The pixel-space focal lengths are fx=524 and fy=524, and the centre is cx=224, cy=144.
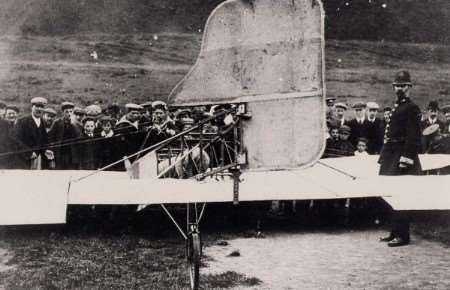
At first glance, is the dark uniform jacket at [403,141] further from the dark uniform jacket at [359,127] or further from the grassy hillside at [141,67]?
the grassy hillside at [141,67]

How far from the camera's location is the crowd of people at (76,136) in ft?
30.2

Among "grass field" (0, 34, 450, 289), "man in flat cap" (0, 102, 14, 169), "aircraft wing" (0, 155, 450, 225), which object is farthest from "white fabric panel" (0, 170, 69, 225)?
"grass field" (0, 34, 450, 289)

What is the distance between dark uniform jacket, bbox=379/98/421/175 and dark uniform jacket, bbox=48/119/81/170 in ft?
17.4

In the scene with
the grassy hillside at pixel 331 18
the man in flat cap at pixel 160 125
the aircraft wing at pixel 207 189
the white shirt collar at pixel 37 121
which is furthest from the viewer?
the grassy hillside at pixel 331 18

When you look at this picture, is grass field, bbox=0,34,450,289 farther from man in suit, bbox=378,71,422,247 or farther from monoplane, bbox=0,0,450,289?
monoplane, bbox=0,0,450,289

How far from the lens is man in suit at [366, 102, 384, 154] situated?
11.0 metres

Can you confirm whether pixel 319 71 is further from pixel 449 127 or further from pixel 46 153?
pixel 449 127

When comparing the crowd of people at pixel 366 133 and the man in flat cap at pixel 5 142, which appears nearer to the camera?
the man in flat cap at pixel 5 142

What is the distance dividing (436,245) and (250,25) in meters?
4.43

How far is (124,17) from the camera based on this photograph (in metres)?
25.4

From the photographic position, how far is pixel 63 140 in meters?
9.39

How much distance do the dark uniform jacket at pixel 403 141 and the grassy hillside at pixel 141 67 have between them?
53.2 feet

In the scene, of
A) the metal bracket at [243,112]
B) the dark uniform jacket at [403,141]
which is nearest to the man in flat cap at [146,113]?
the dark uniform jacket at [403,141]

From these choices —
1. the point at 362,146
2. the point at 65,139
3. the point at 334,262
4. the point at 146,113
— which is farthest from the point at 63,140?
the point at 362,146
